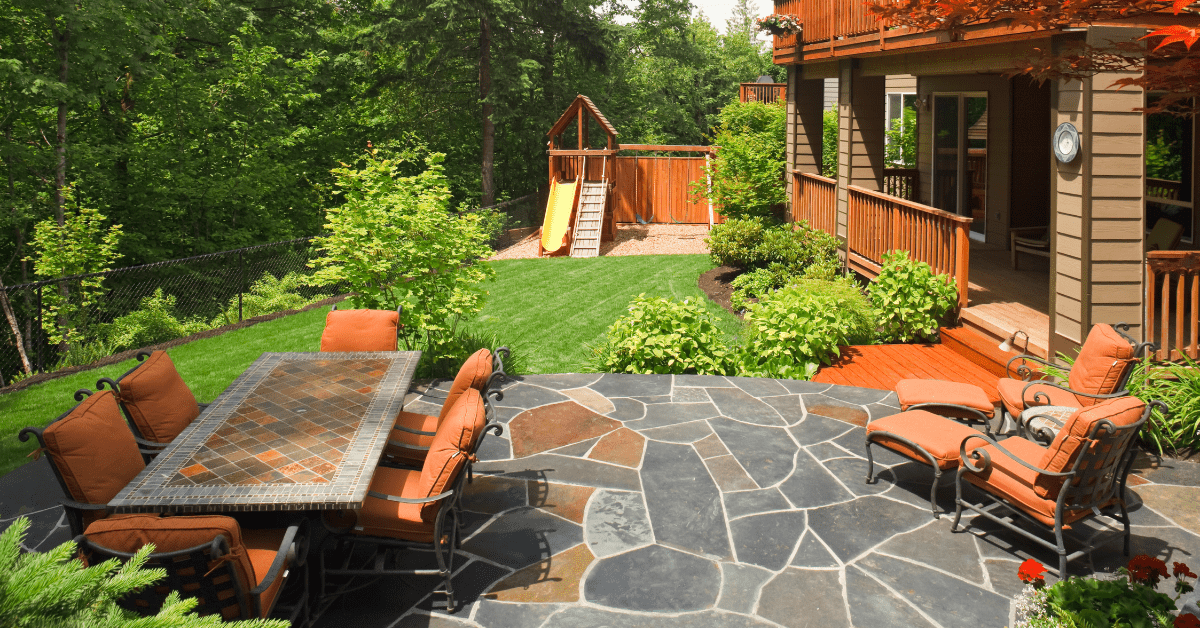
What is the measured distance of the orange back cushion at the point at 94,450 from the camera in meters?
4.05

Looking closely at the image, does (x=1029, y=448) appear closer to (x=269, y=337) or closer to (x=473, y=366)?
(x=473, y=366)

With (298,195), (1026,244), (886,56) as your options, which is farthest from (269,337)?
(298,195)

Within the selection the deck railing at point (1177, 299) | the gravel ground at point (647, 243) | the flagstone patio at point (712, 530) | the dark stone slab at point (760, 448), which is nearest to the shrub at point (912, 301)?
the deck railing at point (1177, 299)

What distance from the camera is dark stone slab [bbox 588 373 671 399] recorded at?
795cm

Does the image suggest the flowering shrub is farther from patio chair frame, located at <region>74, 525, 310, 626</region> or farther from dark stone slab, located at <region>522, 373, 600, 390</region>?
dark stone slab, located at <region>522, 373, 600, 390</region>

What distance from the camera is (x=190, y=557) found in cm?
345

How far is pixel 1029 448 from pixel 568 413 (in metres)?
3.61

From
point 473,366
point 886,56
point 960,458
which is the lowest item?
point 960,458

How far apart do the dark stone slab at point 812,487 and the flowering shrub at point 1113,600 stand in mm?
1741

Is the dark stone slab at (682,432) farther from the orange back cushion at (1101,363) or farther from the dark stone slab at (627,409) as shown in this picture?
the orange back cushion at (1101,363)

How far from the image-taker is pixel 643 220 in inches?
902

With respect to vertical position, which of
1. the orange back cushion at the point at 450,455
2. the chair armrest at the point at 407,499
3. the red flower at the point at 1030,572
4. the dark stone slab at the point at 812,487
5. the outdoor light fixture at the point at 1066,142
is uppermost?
the outdoor light fixture at the point at 1066,142

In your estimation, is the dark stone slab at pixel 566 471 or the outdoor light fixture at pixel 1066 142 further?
the outdoor light fixture at pixel 1066 142

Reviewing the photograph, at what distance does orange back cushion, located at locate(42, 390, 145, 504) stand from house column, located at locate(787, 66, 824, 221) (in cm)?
1211
